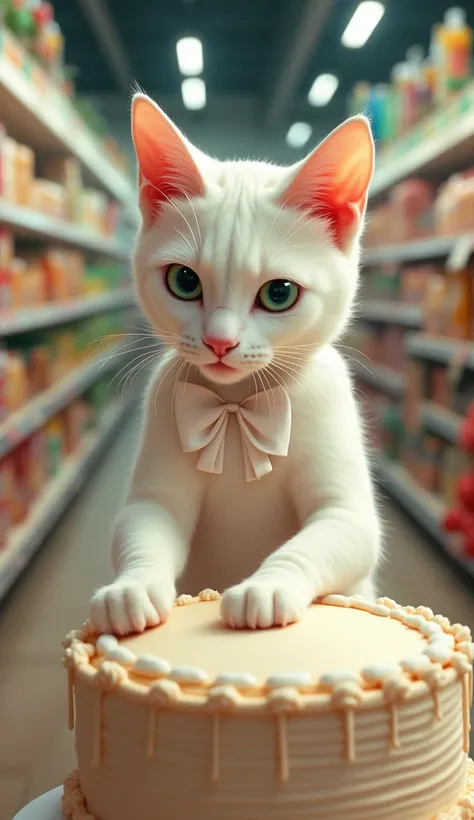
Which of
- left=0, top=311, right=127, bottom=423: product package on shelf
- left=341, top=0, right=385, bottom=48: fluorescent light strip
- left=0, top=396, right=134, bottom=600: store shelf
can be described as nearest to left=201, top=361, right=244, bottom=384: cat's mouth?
left=0, top=311, right=127, bottom=423: product package on shelf

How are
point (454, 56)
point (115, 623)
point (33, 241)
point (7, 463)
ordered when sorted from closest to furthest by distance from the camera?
1. point (115, 623)
2. point (7, 463)
3. point (454, 56)
4. point (33, 241)

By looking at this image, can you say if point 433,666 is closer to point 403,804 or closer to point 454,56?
point 403,804

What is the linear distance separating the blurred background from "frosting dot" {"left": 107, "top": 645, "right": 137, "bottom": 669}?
0.45 meters

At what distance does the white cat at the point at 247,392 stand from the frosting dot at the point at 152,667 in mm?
84

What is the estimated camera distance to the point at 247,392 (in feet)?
3.86

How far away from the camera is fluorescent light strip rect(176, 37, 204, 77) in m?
8.41

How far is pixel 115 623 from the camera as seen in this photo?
3.22 ft

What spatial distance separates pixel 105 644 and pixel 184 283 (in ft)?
1.53

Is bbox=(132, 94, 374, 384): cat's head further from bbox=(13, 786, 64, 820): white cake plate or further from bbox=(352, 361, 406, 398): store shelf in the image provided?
bbox=(352, 361, 406, 398): store shelf

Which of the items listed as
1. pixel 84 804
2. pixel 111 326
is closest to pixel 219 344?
pixel 84 804

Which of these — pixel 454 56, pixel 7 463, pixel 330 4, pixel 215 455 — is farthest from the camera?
pixel 330 4

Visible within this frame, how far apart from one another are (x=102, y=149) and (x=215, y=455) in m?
5.88

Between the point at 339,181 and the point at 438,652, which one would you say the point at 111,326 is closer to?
the point at 339,181

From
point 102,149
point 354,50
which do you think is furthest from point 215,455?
point 354,50
